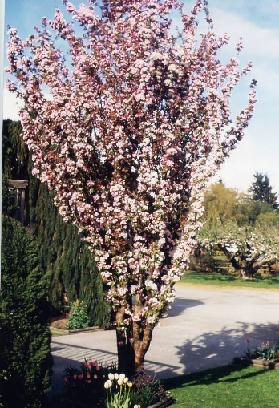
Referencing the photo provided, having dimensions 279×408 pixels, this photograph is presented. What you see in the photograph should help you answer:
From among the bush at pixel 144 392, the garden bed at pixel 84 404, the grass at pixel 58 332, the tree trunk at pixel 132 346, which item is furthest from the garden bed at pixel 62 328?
the bush at pixel 144 392

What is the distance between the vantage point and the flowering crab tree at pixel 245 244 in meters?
35.1

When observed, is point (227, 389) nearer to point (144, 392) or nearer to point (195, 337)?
point (144, 392)

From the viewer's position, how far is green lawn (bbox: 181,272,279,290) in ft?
109

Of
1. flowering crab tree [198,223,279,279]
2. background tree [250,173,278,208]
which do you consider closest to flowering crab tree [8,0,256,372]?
flowering crab tree [198,223,279,279]

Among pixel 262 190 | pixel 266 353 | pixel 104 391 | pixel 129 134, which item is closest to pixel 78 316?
pixel 266 353

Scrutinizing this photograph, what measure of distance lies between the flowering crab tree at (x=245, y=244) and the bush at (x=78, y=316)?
64.7 feet

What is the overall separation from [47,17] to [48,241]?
35.5 ft

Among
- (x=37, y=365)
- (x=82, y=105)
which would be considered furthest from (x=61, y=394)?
(x=82, y=105)

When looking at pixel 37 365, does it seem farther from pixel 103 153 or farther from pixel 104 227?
pixel 103 153

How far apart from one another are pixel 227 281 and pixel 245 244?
10.0 ft

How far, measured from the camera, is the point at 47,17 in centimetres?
890

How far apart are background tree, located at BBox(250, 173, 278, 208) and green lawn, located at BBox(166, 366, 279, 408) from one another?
86826 mm

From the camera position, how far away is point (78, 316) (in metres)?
17.9

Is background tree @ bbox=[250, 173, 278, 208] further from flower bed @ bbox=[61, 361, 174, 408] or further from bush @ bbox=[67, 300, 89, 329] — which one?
flower bed @ bbox=[61, 361, 174, 408]
